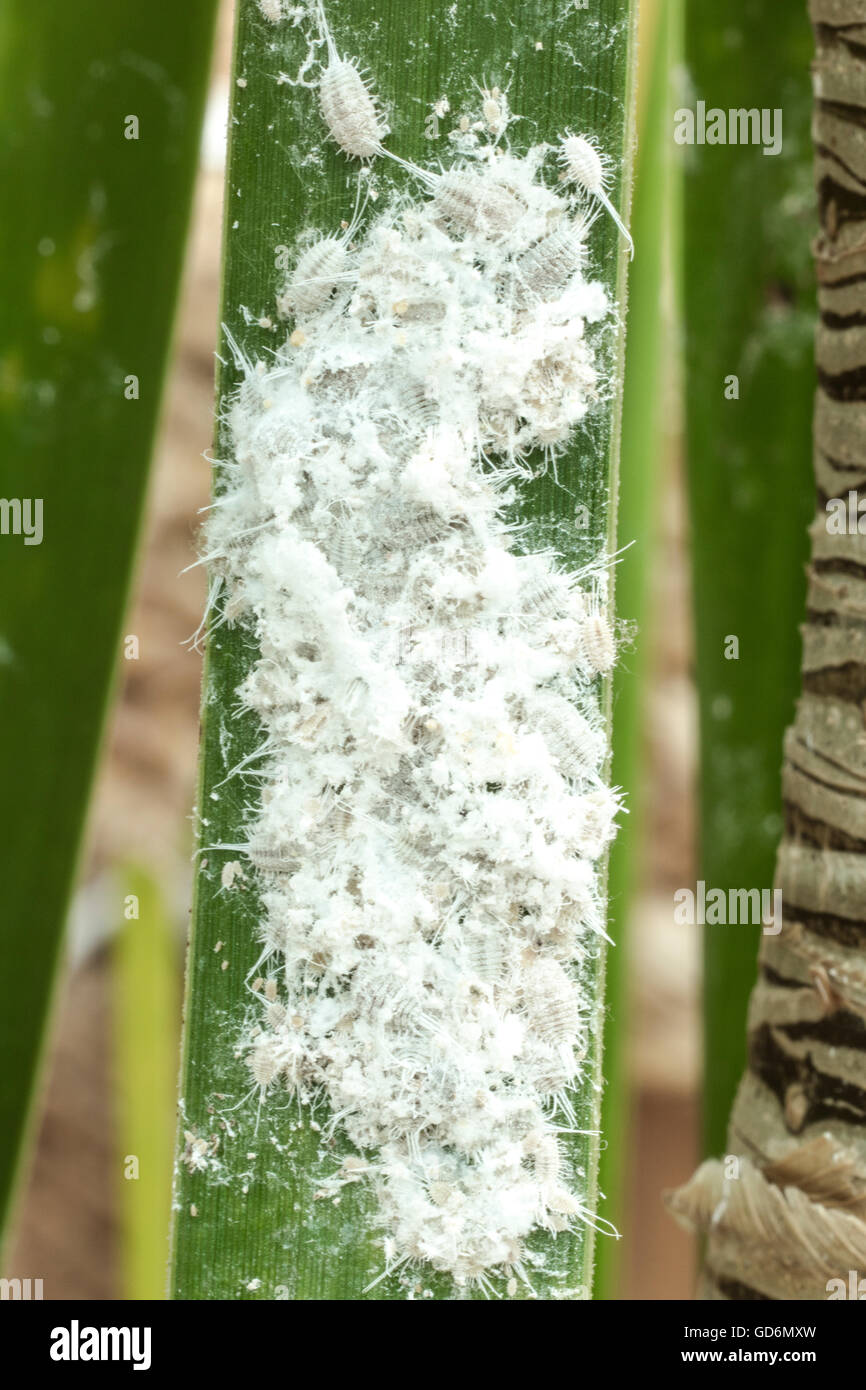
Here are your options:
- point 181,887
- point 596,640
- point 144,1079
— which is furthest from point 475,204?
point 181,887

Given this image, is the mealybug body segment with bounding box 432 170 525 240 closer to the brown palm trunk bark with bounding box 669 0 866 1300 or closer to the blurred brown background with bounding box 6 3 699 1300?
the brown palm trunk bark with bounding box 669 0 866 1300

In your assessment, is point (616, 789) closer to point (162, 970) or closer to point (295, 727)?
point (295, 727)

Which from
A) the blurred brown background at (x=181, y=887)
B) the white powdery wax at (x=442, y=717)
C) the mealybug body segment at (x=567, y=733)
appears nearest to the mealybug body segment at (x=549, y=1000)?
the white powdery wax at (x=442, y=717)

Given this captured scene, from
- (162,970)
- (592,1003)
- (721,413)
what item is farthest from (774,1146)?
(162,970)

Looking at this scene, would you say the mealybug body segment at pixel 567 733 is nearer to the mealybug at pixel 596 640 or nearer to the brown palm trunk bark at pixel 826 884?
the mealybug at pixel 596 640

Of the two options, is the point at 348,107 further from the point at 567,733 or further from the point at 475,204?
the point at 567,733
